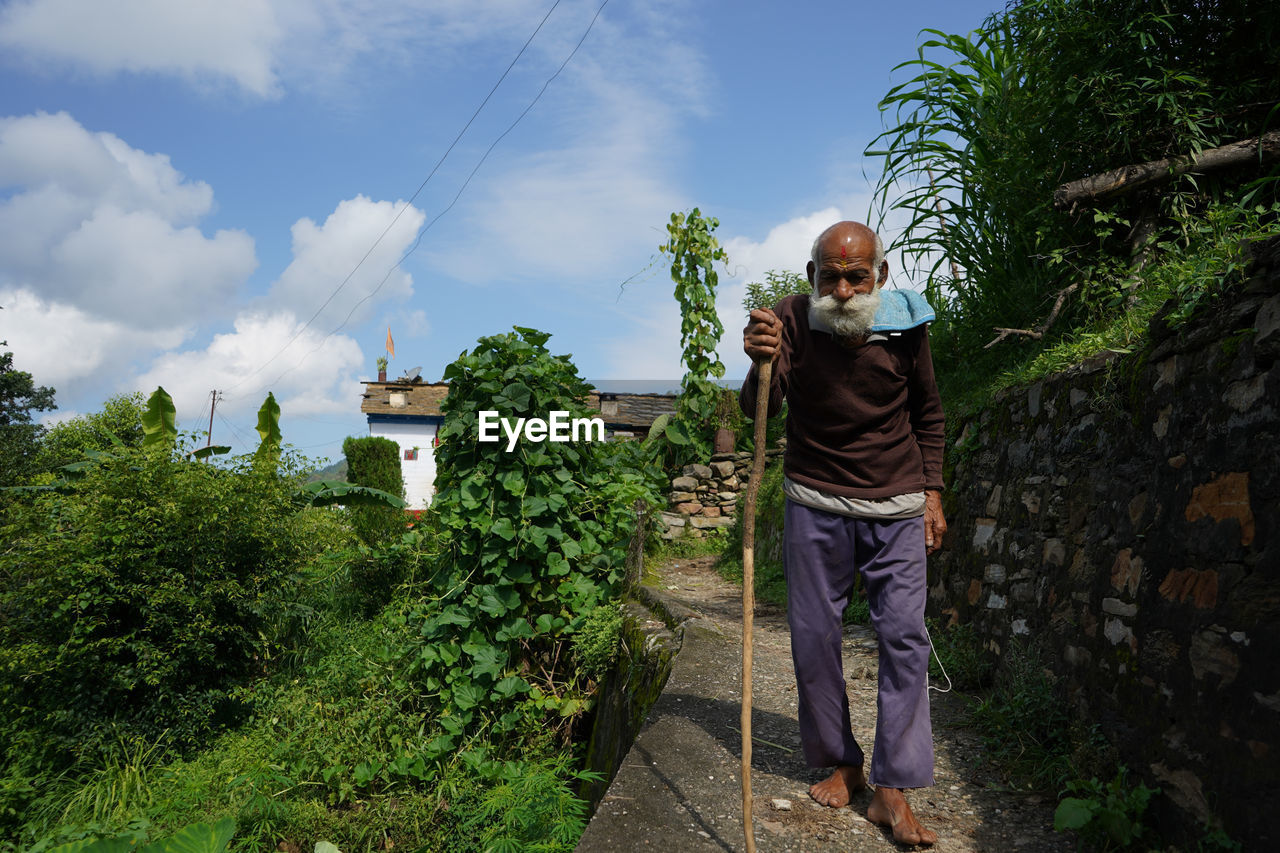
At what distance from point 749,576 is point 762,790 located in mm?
977

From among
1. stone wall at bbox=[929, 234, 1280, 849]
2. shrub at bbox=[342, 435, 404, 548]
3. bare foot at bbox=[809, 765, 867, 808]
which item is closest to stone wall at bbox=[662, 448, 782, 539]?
stone wall at bbox=[929, 234, 1280, 849]

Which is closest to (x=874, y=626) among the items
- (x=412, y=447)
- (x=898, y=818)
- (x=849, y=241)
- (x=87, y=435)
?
(x=898, y=818)

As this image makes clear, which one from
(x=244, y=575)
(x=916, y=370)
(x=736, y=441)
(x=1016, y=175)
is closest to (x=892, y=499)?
(x=916, y=370)

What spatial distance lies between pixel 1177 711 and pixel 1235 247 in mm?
1864

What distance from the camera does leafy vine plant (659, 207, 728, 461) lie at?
11070 millimetres

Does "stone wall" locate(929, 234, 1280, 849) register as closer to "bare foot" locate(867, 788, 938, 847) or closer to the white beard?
"bare foot" locate(867, 788, 938, 847)

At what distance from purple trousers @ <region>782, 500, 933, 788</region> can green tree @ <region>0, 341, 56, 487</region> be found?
13054mm

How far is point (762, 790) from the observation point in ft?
10.2

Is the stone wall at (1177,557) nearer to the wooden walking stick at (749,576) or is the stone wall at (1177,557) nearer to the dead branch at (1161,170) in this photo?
the wooden walking stick at (749,576)

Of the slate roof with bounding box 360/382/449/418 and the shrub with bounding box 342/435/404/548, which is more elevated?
the slate roof with bounding box 360/382/449/418

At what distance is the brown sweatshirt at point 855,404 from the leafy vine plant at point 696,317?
26.5ft

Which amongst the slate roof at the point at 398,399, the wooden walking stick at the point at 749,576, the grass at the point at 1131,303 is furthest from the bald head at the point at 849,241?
the slate roof at the point at 398,399

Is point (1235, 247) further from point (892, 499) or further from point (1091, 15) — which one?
point (1091, 15)

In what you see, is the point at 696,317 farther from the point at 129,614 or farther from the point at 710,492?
the point at 129,614
